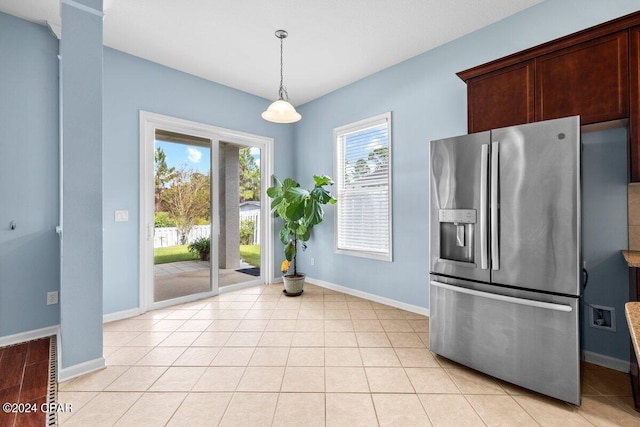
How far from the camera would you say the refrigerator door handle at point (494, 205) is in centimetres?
197

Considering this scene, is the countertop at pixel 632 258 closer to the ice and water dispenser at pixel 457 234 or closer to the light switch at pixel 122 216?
the ice and water dispenser at pixel 457 234

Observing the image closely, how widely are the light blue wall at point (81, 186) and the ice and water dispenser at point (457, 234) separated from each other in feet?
8.75

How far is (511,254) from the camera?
193cm

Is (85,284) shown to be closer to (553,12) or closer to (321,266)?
(321,266)

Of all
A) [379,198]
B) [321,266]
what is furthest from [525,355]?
[321,266]

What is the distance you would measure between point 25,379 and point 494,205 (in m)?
3.54

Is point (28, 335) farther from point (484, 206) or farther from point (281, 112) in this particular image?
point (484, 206)

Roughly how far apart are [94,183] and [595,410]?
368 cm

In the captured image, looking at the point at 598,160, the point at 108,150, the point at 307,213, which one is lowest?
the point at 307,213

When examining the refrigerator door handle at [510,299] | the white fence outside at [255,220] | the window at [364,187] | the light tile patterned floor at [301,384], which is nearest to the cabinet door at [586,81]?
the refrigerator door handle at [510,299]

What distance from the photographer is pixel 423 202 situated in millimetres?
3291

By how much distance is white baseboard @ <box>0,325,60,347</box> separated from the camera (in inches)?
101

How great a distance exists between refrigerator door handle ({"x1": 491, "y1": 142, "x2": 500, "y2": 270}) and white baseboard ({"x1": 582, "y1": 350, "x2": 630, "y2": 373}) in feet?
4.01

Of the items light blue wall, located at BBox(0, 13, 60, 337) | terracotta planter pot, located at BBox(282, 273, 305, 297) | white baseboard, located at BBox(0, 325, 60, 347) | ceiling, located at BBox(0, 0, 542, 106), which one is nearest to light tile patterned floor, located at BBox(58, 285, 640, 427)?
white baseboard, located at BBox(0, 325, 60, 347)
